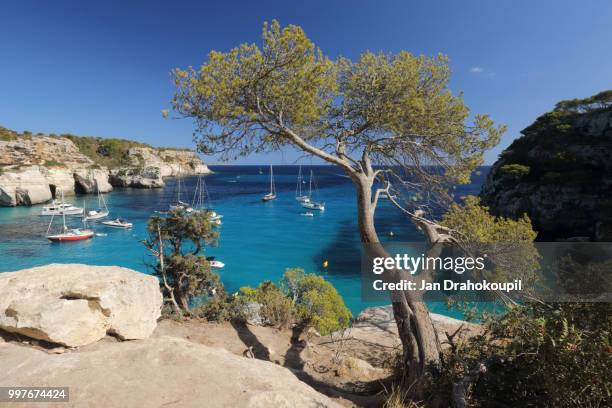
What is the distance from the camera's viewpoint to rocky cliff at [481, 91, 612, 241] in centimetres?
2694

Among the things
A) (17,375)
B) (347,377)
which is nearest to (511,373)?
(347,377)

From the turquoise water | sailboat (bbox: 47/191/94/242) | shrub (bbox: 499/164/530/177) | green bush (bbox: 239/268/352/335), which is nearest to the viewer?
green bush (bbox: 239/268/352/335)

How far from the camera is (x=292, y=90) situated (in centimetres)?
619

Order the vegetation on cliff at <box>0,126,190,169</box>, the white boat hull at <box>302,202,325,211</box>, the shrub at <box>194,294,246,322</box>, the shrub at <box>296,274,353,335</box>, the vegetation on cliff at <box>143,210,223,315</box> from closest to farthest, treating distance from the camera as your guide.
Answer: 1. the shrub at <box>194,294,246,322</box>
2. the shrub at <box>296,274,353,335</box>
3. the vegetation on cliff at <box>143,210,223,315</box>
4. the white boat hull at <box>302,202,325,211</box>
5. the vegetation on cliff at <box>0,126,190,169</box>

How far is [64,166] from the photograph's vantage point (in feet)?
197

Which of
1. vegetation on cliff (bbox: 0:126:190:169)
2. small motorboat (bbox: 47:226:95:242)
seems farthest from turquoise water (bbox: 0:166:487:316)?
vegetation on cliff (bbox: 0:126:190:169)

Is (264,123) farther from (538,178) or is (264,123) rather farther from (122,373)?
(538,178)

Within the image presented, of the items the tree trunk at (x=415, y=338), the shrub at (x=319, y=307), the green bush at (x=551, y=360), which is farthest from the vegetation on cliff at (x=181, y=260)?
the green bush at (x=551, y=360)

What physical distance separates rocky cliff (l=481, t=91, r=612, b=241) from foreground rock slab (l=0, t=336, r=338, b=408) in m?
28.8

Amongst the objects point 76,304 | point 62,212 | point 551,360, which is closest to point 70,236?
point 62,212

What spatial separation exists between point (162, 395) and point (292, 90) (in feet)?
18.2

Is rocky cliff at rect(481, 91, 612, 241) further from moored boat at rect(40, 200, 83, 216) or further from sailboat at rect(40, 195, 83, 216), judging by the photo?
sailboat at rect(40, 195, 83, 216)

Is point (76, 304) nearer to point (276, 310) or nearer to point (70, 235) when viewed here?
point (276, 310)

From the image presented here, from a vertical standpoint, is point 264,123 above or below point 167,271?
above
